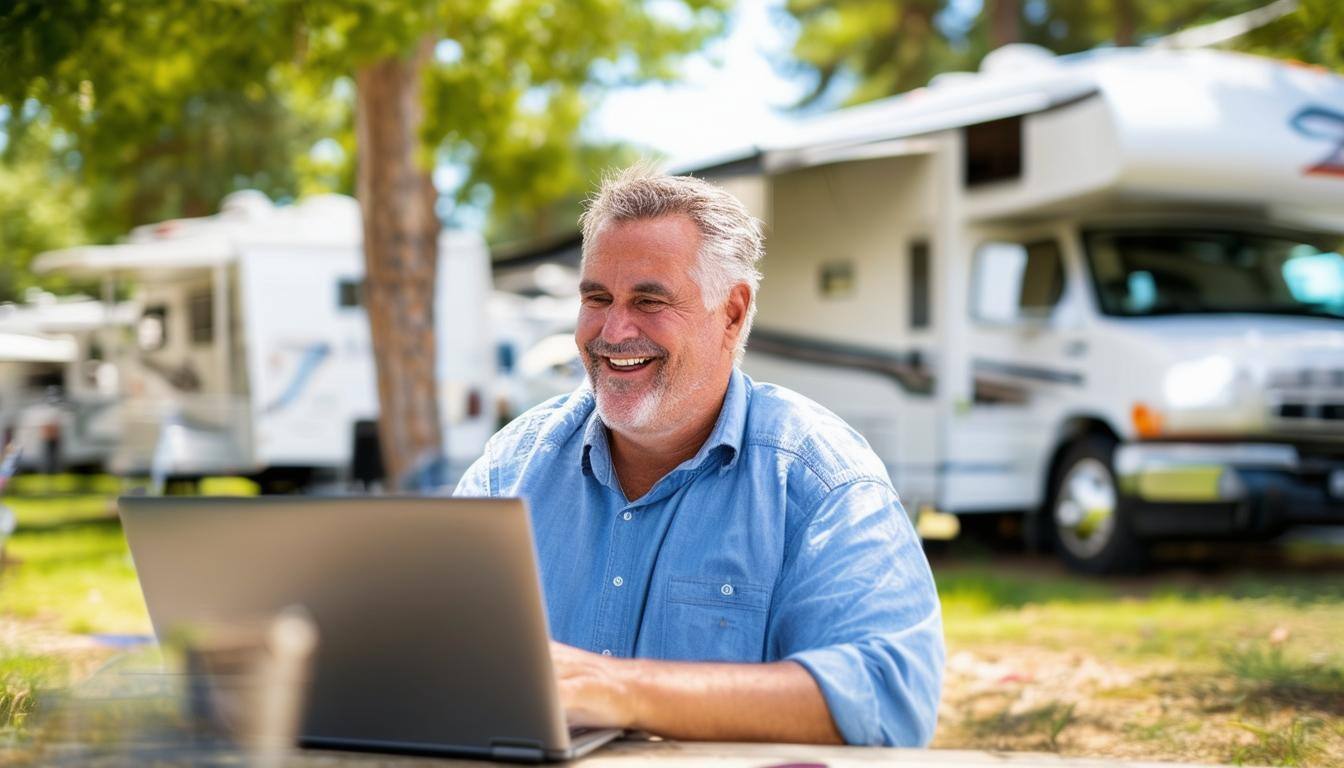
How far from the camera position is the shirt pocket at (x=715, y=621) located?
211cm

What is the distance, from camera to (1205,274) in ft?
28.7

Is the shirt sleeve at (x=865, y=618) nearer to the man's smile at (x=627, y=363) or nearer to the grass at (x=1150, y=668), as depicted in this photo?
the man's smile at (x=627, y=363)

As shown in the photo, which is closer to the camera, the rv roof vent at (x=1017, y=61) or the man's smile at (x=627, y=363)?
the man's smile at (x=627, y=363)

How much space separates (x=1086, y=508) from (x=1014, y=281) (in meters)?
1.52

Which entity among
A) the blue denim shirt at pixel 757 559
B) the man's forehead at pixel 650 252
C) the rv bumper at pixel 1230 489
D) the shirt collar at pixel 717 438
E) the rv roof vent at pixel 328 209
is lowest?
the rv bumper at pixel 1230 489

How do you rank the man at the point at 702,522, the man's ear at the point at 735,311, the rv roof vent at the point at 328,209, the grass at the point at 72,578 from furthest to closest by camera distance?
the rv roof vent at the point at 328,209
the grass at the point at 72,578
the man's ear at the point at 735,311
the man at the point at 702,522

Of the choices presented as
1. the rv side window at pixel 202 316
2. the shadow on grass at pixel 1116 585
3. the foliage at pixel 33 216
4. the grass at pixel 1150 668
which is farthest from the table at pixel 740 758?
the foliage at pixel 33 216

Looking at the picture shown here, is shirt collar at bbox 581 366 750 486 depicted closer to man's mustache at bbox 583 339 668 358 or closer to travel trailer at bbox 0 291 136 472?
man's mustache at bbox 583 339 668 358

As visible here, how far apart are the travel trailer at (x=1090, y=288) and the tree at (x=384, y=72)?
182 centimetres

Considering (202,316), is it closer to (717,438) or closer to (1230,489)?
(1230,489)

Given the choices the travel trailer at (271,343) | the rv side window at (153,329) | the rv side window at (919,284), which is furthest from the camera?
the rv side window at (153,329)

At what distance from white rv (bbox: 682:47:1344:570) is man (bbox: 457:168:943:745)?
5850 mm

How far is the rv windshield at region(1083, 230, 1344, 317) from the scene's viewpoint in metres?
8.70

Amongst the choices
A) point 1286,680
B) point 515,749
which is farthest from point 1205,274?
point 515,749
